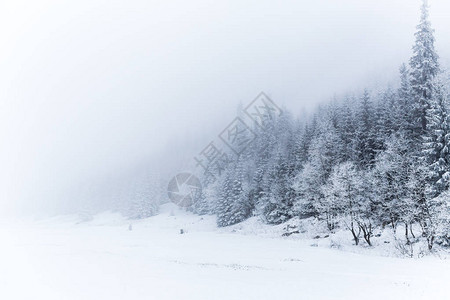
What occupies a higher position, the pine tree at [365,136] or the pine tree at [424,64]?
the pine tree at [424,64]

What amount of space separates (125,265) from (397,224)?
108 feet

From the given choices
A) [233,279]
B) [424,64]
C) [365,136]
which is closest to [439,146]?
[424,64]

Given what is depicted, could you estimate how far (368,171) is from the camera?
40906mm

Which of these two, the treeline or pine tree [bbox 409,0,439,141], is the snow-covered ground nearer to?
the treeline

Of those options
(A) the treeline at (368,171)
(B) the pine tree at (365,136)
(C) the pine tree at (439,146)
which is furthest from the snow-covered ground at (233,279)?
(B) the pine tree at (365,136)

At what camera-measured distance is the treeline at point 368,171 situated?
27.3 meters

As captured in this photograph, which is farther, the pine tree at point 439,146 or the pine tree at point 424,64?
the pine tree at point 424,64

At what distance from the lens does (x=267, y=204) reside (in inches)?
2141

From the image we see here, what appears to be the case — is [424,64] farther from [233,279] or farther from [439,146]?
[233,279]

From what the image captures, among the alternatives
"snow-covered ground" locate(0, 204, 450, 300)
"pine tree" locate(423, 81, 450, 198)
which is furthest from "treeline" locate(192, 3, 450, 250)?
"snow-covered ground" locate(0, 204, 450, 300)

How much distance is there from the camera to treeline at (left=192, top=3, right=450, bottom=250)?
89.6 feet

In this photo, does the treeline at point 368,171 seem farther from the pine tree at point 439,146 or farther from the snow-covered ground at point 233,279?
the snow-covered ground at point 233,279

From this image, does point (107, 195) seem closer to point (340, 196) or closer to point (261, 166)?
point (261, 166)

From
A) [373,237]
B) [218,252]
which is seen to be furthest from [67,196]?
[373,237]
